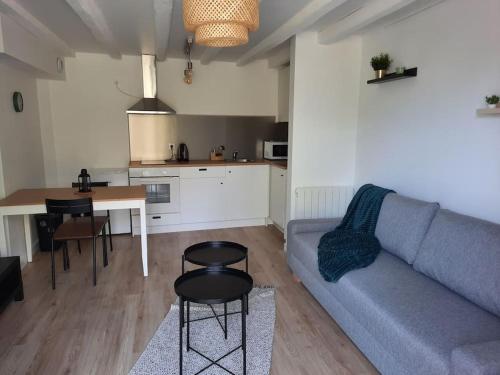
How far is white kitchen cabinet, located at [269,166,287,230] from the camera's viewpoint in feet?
14.3

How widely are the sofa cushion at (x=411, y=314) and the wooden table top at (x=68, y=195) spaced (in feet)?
6.45

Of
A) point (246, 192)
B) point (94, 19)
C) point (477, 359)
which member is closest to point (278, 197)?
point (246, 192)

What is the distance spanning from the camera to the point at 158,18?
291 centimetres

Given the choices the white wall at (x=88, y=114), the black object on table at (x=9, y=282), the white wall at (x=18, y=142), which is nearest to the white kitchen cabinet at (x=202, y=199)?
the white wall at (x=88, y=114)

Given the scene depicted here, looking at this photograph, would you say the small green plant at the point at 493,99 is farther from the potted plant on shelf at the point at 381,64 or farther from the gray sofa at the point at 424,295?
the potted plant on shelf at the point at 381,64

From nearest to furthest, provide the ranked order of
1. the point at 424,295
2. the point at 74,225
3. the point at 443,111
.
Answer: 1. the point at 424,295
2. the point at 443,111
3. the point at 74,225

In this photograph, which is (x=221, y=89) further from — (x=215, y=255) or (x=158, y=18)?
(x=215, y=255)

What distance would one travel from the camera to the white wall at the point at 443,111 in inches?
90.0

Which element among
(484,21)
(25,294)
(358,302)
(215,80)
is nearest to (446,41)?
(484,21)

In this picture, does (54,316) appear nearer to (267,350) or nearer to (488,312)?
(267,350)

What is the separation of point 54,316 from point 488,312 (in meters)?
2.81

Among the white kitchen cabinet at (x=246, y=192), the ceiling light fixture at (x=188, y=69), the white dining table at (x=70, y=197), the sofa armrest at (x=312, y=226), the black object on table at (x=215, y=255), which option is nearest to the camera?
the black object on table at (x=215, y=255)

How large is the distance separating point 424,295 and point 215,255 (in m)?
1.36

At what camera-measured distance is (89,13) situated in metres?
2.76
